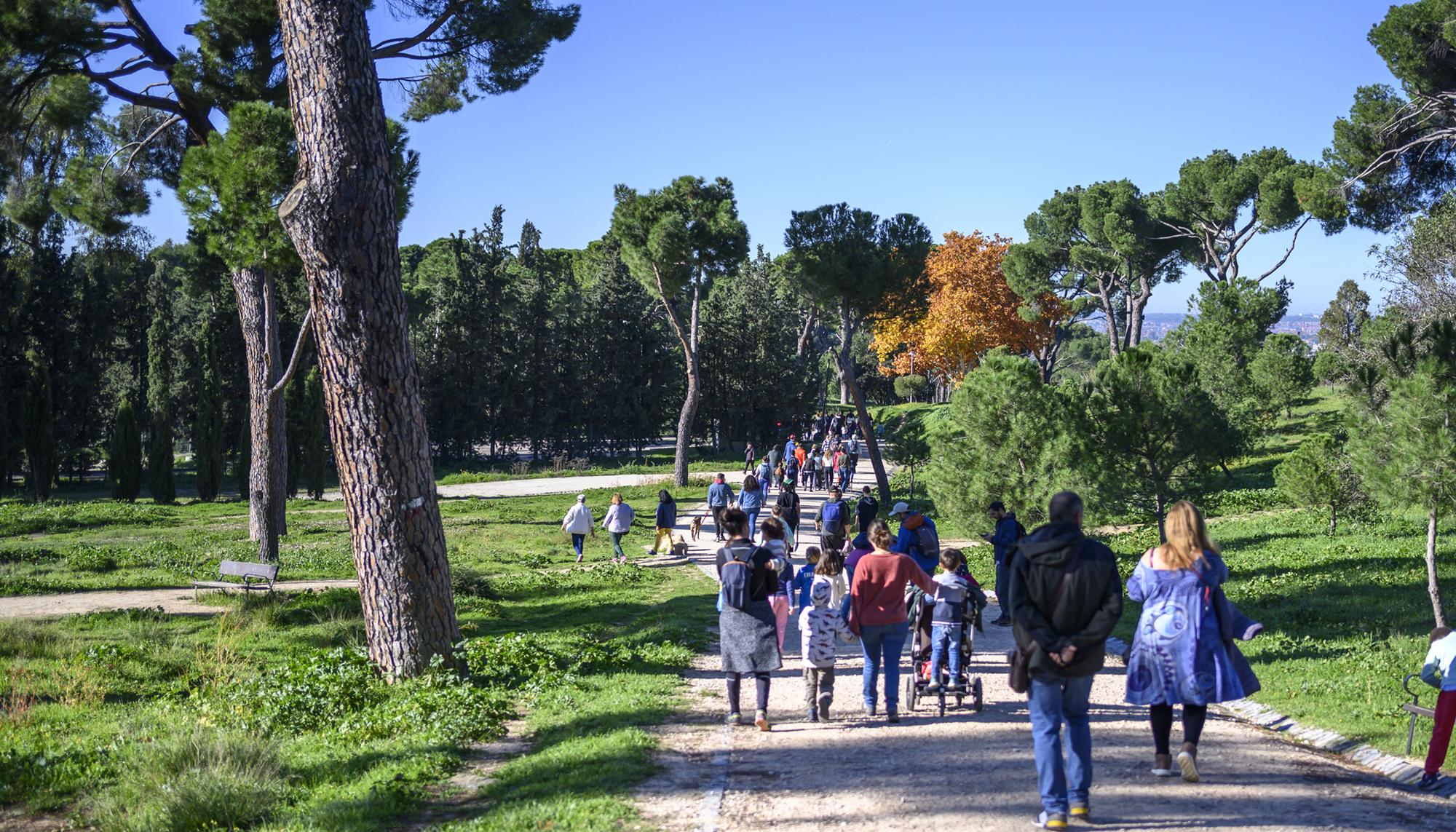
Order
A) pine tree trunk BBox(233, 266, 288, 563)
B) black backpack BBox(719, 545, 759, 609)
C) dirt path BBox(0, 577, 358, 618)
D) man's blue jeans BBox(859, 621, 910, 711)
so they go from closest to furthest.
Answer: black backpack BBox(719, 545, 759, 609) < man's blue jeans BBox(859, 621, 910, 711) < dirt path BBox(0, 577, 358, 618) < pine tree trunk BBox(233, 266, 288, 563)

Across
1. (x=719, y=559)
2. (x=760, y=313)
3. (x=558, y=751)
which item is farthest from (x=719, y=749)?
(x=760, y=313)

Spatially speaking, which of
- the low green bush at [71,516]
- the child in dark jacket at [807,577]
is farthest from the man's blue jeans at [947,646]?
the low green bush at [71,516]

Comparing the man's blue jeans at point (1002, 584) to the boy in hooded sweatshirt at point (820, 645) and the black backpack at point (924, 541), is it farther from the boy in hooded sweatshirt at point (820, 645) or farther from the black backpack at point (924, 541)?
the boy in hooded sweatshirt at point (820, 645)

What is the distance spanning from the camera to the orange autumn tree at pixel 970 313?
55.8m

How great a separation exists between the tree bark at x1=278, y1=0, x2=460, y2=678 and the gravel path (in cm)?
277

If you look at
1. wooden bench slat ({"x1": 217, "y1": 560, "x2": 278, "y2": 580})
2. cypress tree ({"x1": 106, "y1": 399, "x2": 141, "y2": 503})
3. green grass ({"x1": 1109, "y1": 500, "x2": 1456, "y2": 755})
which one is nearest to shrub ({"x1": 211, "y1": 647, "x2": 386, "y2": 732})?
wooden bench slat ({"x1": 217, "y1": 560, "x2": 278, "y2": 580})

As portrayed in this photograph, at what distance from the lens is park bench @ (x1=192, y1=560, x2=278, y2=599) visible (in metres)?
13.7

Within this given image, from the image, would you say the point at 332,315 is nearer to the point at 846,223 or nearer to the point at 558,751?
the point at 558,751

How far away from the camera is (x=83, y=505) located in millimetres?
27672

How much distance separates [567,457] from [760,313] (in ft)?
36.0

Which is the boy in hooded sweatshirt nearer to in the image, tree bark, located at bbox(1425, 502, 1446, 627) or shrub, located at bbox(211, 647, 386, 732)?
shrub, located at bbox(211, 647, 386, 732)

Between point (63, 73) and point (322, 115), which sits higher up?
point (63, 73)

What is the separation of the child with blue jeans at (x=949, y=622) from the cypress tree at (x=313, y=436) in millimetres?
29839

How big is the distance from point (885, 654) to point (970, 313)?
50.2 metres
